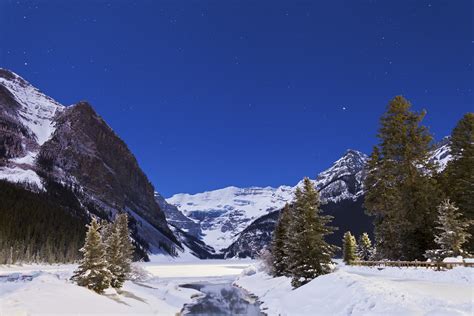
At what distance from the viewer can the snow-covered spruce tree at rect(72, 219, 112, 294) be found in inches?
1491

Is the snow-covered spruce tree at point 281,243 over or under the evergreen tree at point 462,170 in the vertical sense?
under

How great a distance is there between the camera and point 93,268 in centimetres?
3862

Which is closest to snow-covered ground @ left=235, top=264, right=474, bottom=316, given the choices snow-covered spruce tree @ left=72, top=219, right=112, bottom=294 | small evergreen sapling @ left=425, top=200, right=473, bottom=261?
small evergreen sapling @ left=425, top=200, right=473, bottom=261

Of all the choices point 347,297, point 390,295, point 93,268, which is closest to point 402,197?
point 347,297

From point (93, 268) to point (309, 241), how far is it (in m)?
20.8

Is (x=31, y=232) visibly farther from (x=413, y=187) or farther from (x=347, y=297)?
(x=347, y=297)

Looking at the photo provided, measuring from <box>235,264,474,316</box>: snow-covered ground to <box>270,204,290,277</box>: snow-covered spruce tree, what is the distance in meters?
20.5

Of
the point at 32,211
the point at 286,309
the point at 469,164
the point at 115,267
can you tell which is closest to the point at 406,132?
the point at 469,164

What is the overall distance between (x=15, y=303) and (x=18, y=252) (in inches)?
3697

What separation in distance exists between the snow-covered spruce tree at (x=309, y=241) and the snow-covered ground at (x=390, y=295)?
15.8 feet

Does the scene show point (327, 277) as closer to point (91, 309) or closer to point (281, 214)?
point (91, 309)

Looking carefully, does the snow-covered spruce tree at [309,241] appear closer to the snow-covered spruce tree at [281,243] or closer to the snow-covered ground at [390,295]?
the snow-covered ground at [390,295]

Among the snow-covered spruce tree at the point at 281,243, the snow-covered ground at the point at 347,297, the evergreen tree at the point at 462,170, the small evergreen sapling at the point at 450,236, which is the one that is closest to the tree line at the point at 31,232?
the snow-covered spruce tree at the point at 281,243

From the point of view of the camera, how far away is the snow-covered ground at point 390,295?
62.0ft
